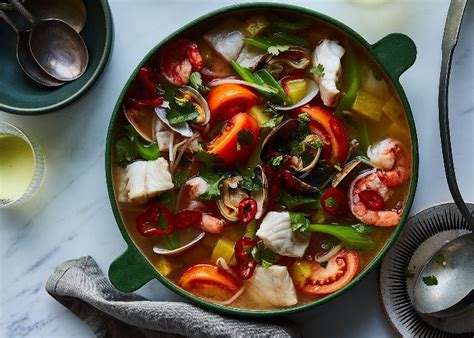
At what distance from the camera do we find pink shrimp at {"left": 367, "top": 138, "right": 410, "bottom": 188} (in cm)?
239

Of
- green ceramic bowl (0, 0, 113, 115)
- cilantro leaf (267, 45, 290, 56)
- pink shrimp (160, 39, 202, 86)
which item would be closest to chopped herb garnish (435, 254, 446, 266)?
cilantro leaf (267, 45, 290, 56)

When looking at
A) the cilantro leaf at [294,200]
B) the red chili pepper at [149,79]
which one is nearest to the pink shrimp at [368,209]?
the cilantro leaf at [294,200]

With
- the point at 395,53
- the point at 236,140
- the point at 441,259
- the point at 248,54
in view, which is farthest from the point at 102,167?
the point at 441,259

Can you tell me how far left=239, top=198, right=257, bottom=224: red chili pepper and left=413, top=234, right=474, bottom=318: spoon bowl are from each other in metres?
0.55

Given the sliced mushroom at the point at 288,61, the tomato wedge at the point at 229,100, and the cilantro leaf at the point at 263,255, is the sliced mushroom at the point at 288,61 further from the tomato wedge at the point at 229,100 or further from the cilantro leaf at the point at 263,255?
the cilantro leaf at the point at 263,255

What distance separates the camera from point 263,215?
243cm

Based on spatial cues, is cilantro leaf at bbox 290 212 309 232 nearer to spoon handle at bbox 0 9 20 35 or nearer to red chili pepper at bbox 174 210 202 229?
red chili pepper at bbox 174 210 202 229

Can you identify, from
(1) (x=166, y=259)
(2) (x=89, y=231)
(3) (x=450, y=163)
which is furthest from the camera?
(2) (x=89, y=231)

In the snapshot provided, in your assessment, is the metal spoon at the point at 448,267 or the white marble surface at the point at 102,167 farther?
the white marble surface at the point at 102,167

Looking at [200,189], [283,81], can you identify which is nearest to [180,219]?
[200,189]

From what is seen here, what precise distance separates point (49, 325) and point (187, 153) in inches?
30.1

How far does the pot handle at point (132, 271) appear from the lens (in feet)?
7.92

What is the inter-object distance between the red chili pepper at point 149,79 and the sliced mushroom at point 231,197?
348mm

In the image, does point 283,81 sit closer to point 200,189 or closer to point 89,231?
point 200,189
